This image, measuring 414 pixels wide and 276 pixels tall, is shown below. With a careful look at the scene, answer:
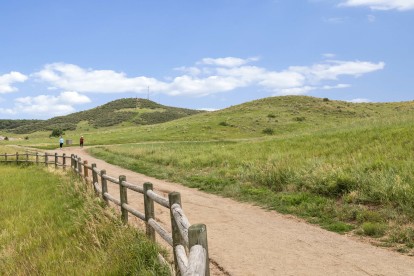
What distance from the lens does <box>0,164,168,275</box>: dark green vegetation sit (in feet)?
20.7

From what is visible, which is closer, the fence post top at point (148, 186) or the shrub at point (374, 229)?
the fence post top at point (148, 186)

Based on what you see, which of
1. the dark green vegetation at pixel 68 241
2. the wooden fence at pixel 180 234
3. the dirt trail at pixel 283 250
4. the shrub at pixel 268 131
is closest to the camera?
the wooden fence at pixel 180 234

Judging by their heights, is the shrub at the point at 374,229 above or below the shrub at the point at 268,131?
below

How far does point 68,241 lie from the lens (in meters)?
8.77

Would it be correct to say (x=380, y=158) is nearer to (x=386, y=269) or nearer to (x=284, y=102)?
(x=386, y=269)

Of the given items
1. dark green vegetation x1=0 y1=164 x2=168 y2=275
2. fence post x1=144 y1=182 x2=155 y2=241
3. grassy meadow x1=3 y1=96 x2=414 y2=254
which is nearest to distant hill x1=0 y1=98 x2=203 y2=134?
grassy meadow x1=3 y1=96 x2=414 y2=254

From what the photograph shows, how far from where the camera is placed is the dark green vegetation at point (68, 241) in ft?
20.7

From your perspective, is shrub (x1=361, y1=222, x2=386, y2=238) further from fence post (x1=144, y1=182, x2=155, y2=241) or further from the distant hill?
the distant hill

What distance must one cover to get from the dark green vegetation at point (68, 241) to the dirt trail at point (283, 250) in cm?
142

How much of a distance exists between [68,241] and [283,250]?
188 inches

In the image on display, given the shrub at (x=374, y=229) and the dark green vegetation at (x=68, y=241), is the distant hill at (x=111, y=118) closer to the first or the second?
the dark green vegetation at (x=68, y=241)

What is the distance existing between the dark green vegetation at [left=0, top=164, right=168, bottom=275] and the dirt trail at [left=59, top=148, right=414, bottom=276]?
142cm

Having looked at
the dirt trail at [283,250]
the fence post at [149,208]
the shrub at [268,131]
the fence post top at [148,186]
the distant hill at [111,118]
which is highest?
the distant hill at [111,118]

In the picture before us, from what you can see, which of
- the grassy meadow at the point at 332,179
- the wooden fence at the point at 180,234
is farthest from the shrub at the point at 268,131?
the wooden fence at the point at 180,234
